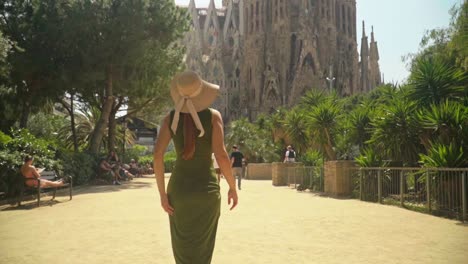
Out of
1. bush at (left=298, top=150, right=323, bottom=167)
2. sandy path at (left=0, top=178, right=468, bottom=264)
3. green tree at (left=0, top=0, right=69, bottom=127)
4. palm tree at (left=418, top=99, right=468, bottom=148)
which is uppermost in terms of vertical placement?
green tree at (left=0, top=0, right=69, bottom=127)

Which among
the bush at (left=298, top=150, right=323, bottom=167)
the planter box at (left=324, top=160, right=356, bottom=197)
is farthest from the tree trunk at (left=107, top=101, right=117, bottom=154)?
the planter box at (left=324, top=160, right=356, bottom=197)

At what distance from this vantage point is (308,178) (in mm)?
16250

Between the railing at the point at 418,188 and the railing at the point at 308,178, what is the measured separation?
2.45 metres

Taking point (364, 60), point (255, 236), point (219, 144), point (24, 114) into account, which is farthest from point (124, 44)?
point (364, 60)

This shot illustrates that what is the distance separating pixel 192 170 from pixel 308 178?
531 inches

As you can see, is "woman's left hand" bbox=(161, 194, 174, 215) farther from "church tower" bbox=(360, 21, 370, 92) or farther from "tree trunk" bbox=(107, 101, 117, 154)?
"church tower" bbox=(360, 21, 370, 92)

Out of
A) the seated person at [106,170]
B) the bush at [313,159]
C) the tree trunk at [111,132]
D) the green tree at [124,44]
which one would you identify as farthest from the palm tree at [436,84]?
the tree trunk at [111,132]

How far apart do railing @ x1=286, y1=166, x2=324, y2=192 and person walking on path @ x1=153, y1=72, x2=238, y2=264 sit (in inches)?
473

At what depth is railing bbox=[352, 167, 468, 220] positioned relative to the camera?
7934mm

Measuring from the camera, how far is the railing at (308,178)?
597 inches

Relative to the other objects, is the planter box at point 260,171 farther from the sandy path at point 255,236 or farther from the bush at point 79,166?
the sandy path at point 255,236

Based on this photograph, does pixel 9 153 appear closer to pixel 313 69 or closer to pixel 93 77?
pixel 93 77

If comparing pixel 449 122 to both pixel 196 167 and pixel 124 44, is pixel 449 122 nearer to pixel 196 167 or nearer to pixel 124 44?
pixel 196 167

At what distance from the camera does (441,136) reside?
1001 cm
